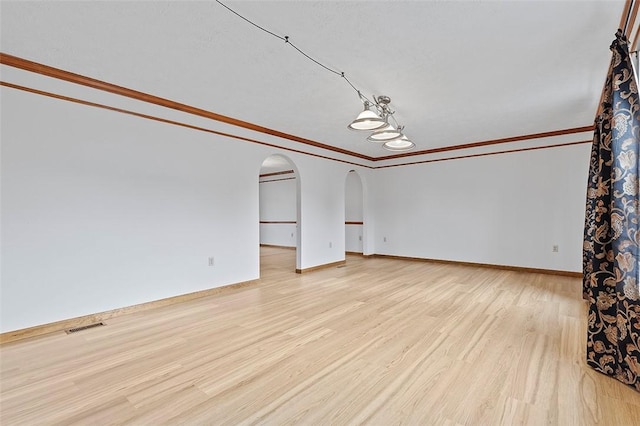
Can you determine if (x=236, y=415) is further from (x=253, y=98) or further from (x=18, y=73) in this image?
(x=18, y=73)

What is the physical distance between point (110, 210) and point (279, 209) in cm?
631

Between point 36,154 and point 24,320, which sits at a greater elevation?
point 36,154

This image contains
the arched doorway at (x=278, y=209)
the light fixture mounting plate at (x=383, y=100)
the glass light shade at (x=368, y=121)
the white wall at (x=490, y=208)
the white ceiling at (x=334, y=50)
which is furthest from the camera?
the arched doorway at (x=278, y=209)

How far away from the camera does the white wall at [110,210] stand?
279 cm

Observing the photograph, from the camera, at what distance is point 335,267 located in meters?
6.21

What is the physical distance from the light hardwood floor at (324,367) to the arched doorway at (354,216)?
13.9 feet

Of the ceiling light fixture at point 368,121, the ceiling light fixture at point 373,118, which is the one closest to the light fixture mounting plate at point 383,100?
the ceiling light fixture at point 373,118

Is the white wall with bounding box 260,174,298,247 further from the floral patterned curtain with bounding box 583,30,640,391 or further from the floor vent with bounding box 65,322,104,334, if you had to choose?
the floral patterned curtain with bounding box 583,30,640,391

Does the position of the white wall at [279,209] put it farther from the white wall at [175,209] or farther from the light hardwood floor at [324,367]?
the light hardwood floor at [324,367]

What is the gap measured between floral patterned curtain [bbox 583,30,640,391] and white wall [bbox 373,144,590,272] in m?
3.72

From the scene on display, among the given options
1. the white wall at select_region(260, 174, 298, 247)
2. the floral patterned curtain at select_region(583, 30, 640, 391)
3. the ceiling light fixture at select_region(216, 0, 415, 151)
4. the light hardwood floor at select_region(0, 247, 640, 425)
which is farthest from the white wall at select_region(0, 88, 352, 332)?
the white wall at select_region(260, 174, 298, 247)

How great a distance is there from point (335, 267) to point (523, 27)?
4831 millimetres

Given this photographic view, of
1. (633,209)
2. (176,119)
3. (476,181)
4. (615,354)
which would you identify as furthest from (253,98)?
(476,181)

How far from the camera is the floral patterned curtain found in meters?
1.77
